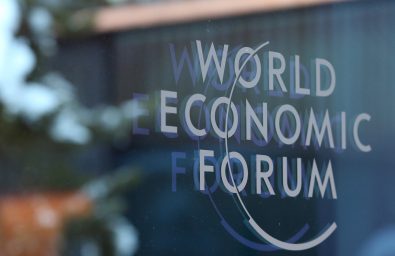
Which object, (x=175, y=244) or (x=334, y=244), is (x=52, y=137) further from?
(x=334, y=244)

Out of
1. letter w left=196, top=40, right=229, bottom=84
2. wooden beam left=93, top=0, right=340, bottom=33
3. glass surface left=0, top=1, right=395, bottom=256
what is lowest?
glass surface left=0, top=1, right=395, bottom=256

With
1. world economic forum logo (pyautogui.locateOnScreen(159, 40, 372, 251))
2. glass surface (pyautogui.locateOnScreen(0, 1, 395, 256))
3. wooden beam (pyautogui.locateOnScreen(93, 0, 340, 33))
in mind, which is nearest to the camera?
glass surface (pyautogui.locateOnScreen(0, 1, 395, 256))

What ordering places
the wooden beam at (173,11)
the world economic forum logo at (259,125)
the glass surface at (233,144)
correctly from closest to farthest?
the glass surface at (233,144), the wooden beam at (173,11), the world economic forum logo at (259,125)

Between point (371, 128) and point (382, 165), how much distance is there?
11 cm

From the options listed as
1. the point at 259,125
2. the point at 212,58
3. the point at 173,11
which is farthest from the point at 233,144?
the point at 173,11

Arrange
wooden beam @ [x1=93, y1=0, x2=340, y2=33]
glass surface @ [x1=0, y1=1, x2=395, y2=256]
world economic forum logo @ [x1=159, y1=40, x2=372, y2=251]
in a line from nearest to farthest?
glass surface @ [x1=0, y1=1, x2=395, y2=256]
wooden beam @ [x1=93, y1=0, x2=340, y2=33]
world economic forum logo @ [x1=159, y1=40, x2=372, y2=251]

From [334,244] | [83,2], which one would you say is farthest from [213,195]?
[83,2]

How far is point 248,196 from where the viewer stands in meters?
2.43

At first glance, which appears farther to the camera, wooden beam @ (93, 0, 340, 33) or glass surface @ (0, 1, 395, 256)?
wooden beam @ (93, 0, 340, 33)

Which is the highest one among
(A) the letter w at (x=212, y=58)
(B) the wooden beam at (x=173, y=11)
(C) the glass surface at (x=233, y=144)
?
(B) the wooden beam at (x=173, y=11)

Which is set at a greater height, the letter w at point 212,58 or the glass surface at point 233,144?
the letter w at point 212,58

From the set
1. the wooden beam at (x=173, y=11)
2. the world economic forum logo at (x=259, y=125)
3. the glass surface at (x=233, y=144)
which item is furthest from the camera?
the world economic forum logo at (x=259, y=125)

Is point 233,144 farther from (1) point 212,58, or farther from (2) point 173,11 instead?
(2) point 173,11

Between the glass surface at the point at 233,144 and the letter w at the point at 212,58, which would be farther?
the letter w at the point at 212,58
